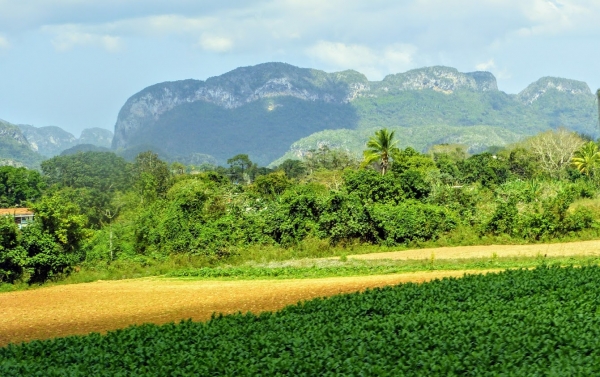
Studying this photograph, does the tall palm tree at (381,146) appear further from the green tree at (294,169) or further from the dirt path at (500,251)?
the green tree at (294,169)

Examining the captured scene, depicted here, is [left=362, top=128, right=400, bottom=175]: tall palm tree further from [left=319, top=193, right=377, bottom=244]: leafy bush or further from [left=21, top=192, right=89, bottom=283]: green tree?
[left=21, top=192, right=89, bottom=283]: green tree

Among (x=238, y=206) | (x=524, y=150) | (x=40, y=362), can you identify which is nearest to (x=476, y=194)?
(x=238, y=206)

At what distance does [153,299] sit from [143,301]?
406 mm

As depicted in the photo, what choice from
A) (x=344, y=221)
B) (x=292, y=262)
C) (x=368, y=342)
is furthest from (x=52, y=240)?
(x=368, y=342)

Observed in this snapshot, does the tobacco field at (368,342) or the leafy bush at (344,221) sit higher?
the leafy bush at (344,221)

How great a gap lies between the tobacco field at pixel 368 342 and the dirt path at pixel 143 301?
3.48 m

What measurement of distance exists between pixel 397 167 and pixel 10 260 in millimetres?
38731

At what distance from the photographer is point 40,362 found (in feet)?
39.8

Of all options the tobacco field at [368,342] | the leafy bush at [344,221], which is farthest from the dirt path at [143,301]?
the leafy bush at [344,221]

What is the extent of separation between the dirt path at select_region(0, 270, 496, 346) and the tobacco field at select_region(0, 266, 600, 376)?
3476 millimetres

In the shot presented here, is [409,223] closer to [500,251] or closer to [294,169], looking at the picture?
[500,251]

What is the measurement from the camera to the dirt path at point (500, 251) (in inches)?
1121

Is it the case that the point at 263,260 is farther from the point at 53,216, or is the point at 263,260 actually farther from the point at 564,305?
the point at 564,305

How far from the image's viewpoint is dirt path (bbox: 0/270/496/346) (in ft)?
58.5
